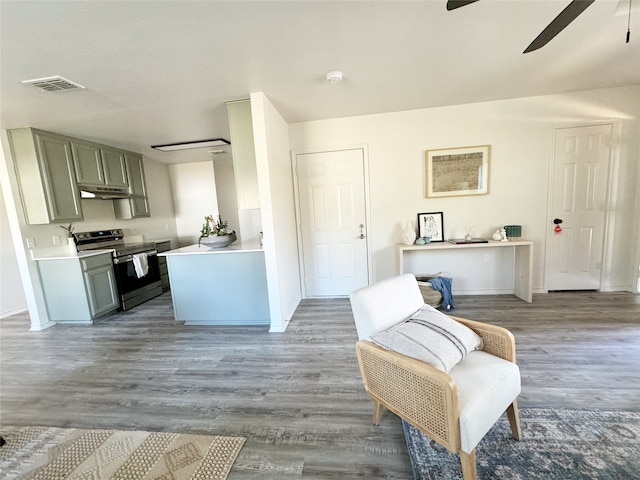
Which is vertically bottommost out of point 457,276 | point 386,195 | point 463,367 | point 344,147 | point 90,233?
point 457,276

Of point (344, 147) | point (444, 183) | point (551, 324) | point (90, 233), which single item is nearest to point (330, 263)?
point (344, 147)

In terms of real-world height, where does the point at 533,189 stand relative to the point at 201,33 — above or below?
below

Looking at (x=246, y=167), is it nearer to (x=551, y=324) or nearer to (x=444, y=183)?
(x=444, y=183)

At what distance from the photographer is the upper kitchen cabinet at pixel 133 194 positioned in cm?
432

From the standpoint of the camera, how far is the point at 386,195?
349 cm

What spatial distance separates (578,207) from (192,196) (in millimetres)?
6205

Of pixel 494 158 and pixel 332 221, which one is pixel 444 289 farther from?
pixel 494 158

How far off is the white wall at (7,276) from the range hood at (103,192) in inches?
50.8

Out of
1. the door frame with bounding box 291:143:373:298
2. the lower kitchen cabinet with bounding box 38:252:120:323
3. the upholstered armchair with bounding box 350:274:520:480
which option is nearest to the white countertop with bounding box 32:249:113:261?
the lower kitchen cabinet with bounding box 38:252:120:323

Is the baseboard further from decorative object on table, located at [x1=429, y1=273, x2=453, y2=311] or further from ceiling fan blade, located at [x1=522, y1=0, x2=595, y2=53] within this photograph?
ceiling fan blade, located at [x1=522, y1=0, x2=595, y2=53]

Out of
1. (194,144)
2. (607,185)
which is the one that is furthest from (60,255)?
(607,185)

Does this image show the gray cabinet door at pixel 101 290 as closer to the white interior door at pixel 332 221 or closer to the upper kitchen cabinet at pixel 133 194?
the upper kitchen cabinet at pixel 133 194

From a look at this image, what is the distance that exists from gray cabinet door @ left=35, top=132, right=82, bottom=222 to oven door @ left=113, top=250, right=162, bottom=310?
32.7 inches

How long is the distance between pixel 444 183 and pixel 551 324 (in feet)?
6.09
